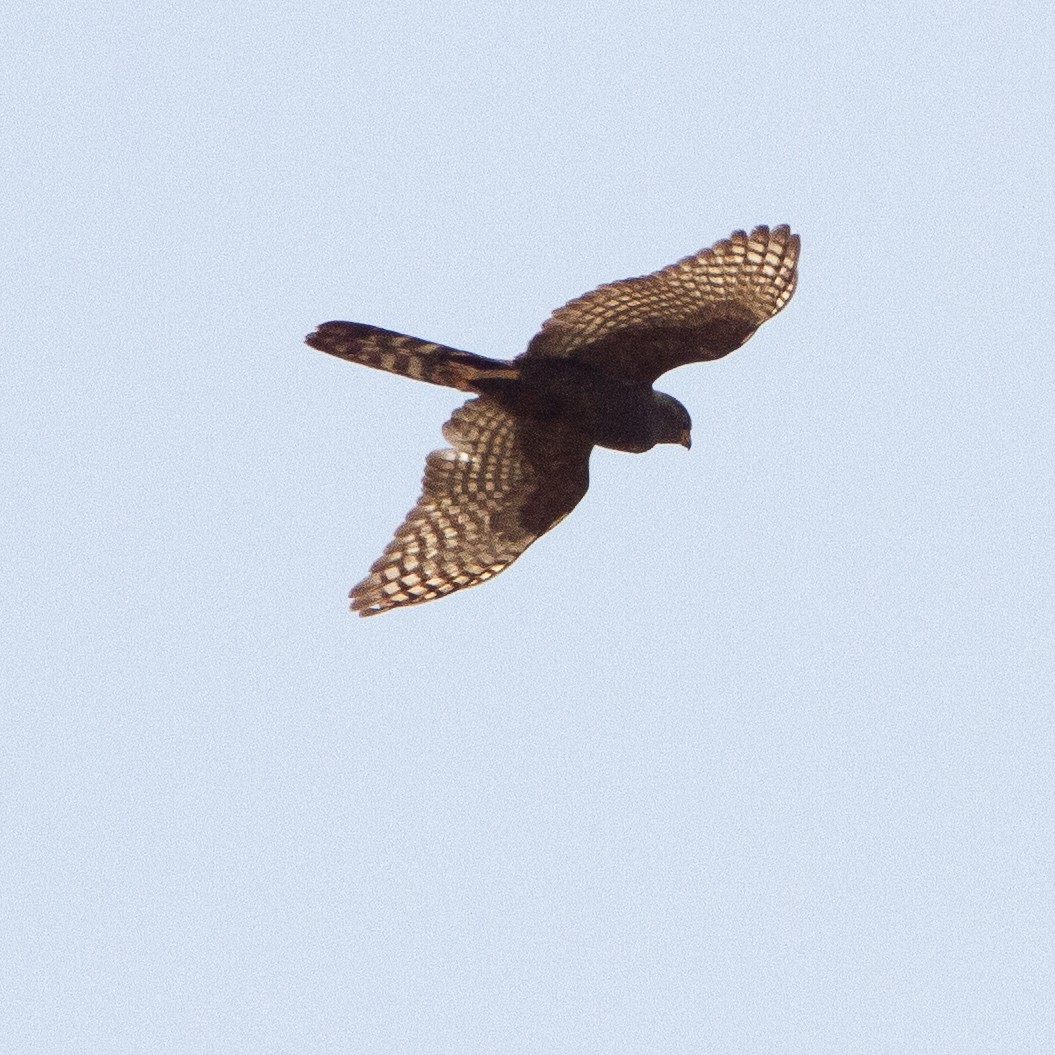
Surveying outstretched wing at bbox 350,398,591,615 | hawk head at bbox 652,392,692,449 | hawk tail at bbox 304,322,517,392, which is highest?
hawk tail at bbox 304,322,517,392

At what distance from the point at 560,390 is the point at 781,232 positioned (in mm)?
1522

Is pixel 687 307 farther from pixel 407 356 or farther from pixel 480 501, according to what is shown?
pixel 480 501

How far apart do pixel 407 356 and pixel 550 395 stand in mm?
→ 884

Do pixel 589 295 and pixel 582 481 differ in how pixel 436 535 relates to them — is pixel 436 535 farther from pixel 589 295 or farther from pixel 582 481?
pixel 589 295

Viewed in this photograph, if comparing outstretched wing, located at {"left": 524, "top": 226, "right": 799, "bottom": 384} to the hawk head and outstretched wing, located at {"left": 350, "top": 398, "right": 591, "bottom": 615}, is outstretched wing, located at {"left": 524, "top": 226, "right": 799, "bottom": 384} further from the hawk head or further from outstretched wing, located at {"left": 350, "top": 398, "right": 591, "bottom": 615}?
outstretched wing, located at {"left": 350, "top": 398, "right": 591, "bottom": 615}

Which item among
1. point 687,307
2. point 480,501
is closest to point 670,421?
point 687,307

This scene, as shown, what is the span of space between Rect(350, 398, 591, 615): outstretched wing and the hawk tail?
0.36 m

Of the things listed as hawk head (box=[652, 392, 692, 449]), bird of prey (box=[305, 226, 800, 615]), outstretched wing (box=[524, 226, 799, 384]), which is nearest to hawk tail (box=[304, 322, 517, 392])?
bird of prey (box=[305, 226, 800, 615])

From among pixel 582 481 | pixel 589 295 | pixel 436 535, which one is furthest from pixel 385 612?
pixel 589 295

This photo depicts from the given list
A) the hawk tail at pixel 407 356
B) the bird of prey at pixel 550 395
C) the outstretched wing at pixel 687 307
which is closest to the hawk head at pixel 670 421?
the bird of prey at pixel 550 395

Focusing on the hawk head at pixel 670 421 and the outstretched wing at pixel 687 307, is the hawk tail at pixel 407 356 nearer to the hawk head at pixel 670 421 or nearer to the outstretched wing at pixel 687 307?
the outstretched wing at pixel 687 307

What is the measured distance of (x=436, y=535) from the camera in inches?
500

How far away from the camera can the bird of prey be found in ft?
38.8

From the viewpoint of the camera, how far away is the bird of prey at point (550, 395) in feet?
38.8
